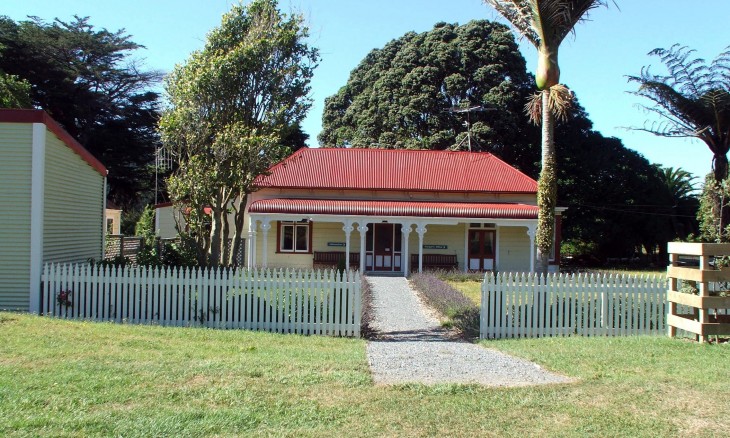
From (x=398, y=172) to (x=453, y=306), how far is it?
16.4 m

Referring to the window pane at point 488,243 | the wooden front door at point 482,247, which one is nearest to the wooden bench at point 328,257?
the wooden front door at point 482,247

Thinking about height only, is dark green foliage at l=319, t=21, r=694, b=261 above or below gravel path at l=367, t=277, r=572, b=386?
above

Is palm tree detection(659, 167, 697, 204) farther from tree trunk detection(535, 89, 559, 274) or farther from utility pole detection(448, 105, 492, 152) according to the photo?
tree trunk detection(535, 89, 559, 274)

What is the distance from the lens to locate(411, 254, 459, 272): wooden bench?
87.9ft

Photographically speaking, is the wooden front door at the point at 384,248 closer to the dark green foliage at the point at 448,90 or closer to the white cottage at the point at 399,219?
the white cottage at the point at 399,219

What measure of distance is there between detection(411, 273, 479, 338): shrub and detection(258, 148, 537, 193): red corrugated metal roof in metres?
9.64

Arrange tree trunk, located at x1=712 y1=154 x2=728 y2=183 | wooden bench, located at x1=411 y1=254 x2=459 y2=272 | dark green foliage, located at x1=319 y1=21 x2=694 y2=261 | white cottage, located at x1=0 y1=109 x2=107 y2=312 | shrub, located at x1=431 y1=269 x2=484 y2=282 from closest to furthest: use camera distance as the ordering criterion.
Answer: white cottage, located at x1=0 y1=109 x2=107 y2=312 < shrub, located at x1=431 y1=269 x2=484 y2=282 < tree trunk, located at x1=712 y1=154 x2=728 y2=183 < wooden bench, located at x1=411 y1=254 x2=459 y2=272 < dark green foliage, located at x1=319 y1=21 x2=694 y2=261

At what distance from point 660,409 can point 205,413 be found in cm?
422

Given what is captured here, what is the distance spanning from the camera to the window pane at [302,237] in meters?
27.2

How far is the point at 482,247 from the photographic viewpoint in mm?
27609

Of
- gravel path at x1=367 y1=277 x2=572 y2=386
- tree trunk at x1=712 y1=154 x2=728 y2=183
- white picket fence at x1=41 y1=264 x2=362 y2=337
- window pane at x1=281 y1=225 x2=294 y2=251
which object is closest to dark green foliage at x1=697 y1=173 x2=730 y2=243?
gravel path at x1=367 y1=277 x2=572 y2=386

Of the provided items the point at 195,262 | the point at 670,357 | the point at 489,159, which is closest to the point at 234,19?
the point at 195,262

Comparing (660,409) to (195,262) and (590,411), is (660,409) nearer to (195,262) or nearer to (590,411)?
(590,411)

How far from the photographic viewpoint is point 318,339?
34.2 feet
